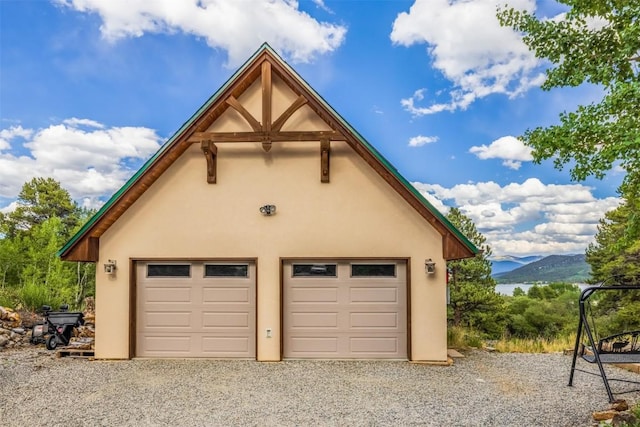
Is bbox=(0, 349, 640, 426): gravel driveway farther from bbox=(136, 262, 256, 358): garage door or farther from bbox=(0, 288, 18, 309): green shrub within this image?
bbox=(0, 288, 18, 309): green shrub

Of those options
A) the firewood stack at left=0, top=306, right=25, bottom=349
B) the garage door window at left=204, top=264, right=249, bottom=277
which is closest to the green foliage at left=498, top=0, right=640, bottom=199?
the garage door window at left=204, top=264, right=249, bottom=277

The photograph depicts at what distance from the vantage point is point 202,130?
8.63 metres

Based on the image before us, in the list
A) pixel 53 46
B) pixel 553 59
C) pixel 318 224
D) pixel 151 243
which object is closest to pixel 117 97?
pixel 53 46

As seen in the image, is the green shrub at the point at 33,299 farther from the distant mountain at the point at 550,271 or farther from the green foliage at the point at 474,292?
the distant mountain at the point at 550,271

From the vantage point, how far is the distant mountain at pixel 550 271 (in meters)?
40.1

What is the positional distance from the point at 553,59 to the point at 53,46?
17.2 m

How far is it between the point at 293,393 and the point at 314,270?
2803 millimetres

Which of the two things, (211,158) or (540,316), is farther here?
(540,316)

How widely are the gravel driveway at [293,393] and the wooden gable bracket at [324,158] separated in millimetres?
3765

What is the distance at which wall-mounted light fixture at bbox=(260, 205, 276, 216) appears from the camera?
28.1ft

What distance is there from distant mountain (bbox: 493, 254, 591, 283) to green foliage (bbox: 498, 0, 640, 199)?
31.5m

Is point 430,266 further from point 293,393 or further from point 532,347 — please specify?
point 532,347

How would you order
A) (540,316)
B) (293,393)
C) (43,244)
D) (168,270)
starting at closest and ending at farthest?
(293,393), (168,270), (43,244), (540,316)

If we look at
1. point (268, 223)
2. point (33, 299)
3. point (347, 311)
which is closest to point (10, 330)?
point (33, 299)
